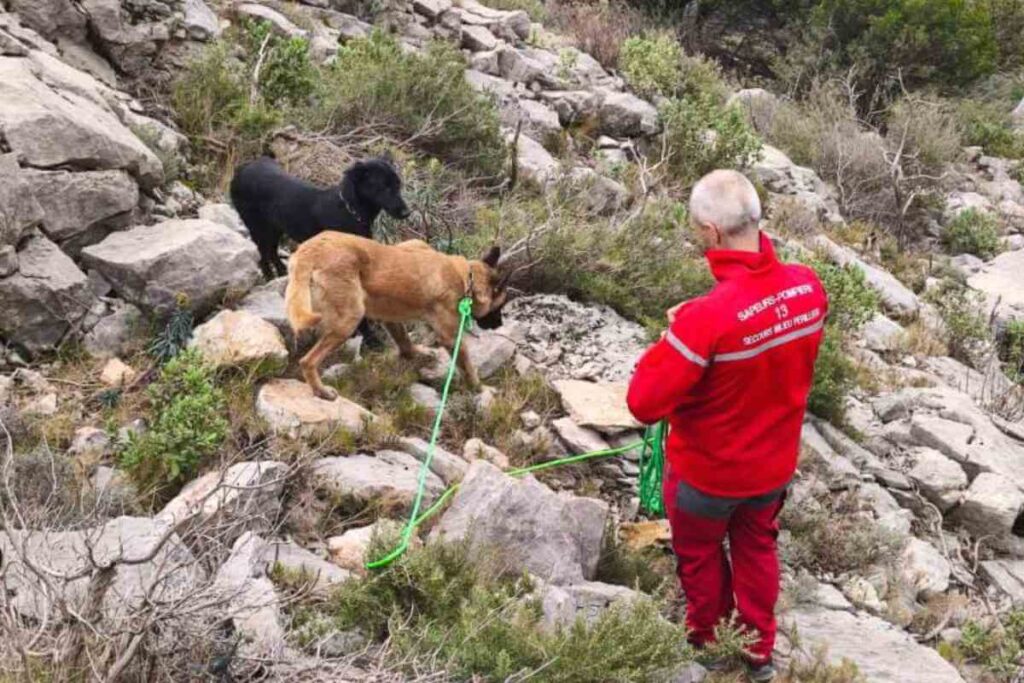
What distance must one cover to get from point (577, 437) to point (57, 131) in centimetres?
357

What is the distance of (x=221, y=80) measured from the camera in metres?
8.40

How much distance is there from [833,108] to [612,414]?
438 inches

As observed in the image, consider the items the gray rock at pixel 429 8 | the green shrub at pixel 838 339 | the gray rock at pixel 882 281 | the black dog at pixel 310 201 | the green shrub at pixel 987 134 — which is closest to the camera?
the black dog at pixel 310 201

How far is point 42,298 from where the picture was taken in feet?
18.3

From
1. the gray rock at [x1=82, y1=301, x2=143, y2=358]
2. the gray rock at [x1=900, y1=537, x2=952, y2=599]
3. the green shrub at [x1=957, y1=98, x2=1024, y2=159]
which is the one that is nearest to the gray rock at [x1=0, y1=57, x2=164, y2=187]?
the gray rock at [x1=82, y1=301, x2=143, y2=358]

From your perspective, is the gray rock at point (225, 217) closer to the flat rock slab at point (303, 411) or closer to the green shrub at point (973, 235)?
the flat rock slab at point (303, 411)

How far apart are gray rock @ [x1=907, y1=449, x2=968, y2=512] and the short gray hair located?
3.86 m

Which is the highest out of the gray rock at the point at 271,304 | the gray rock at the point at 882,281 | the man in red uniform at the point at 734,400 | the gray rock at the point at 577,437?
the man in red uniform at the point at 734,400

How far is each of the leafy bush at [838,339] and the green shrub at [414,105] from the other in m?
3.22

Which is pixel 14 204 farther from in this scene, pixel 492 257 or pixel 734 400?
pixel 734 400

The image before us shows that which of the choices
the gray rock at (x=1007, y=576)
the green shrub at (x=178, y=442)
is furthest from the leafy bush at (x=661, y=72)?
the green shrub at (x=178, y=442)

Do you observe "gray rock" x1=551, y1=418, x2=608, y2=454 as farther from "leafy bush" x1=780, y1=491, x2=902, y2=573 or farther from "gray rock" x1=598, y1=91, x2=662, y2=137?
"gray rock" x1=598, y1=91, x2=662, y2=137

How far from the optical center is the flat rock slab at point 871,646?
4566mm

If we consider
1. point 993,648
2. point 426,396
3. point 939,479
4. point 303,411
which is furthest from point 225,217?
point 993,648
